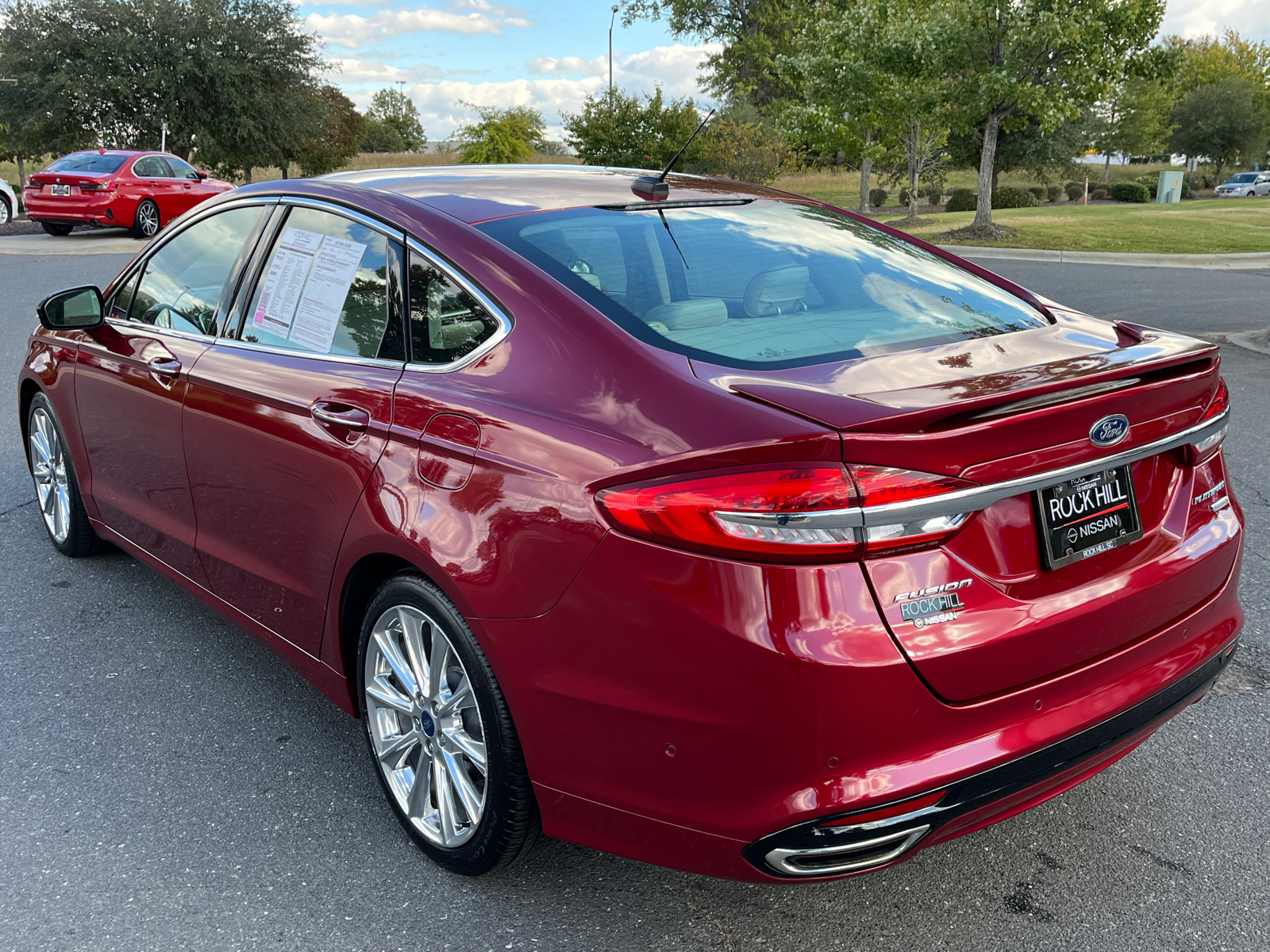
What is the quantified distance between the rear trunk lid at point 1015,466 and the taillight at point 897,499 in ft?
0.07

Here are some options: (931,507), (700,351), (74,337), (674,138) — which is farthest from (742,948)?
(674,138)

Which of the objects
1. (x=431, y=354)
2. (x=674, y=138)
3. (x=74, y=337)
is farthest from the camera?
(x=674, y=138)

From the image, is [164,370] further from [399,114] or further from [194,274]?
[399,114]

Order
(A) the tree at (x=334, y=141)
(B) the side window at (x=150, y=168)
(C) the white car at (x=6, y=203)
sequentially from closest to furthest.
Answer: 1. (B) the side window at (x=150, y=168)
2. (C) the white car at (x=6, y=203)
3. (A) the tree at (x=334, y=141)

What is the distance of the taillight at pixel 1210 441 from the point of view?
Answer: 8.23 ft

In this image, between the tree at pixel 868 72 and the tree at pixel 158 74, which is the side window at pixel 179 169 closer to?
the tree at pixel 158 74

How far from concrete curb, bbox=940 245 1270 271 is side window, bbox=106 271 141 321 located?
53.4 feet

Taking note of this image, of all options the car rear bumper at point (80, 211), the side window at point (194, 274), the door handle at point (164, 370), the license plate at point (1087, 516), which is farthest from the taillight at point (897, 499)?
the car rear bumper at point (80, 211)

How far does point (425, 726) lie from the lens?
2.73 meters

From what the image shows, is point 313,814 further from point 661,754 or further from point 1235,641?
point 1235,641

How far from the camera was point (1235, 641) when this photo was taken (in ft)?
8.75

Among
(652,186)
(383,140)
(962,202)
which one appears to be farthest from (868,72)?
(383,140)

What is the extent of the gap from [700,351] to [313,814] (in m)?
1.74

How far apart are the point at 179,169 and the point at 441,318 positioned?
22.9 m
